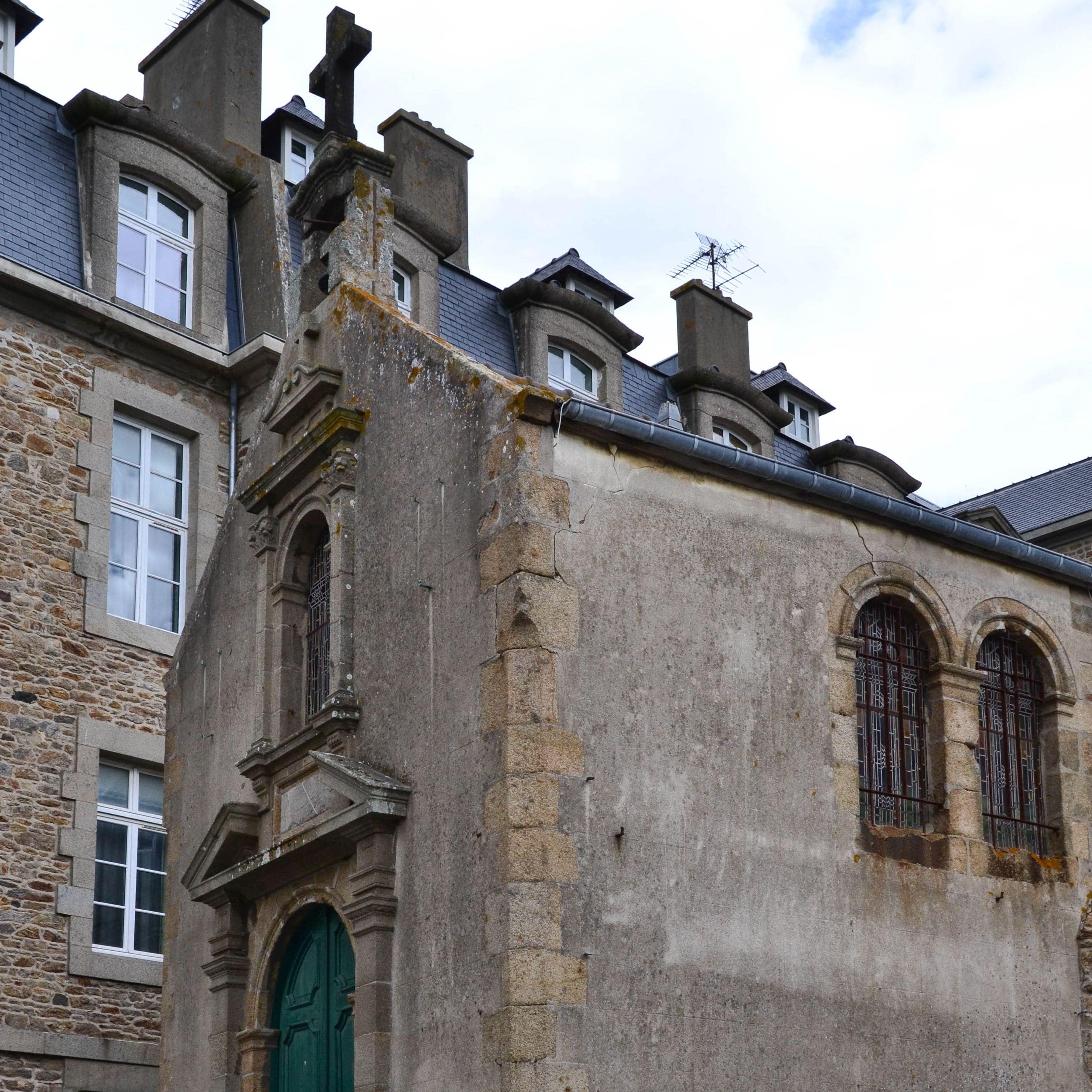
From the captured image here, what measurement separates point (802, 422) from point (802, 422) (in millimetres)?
36

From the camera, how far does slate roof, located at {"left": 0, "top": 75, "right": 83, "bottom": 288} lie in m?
15.2

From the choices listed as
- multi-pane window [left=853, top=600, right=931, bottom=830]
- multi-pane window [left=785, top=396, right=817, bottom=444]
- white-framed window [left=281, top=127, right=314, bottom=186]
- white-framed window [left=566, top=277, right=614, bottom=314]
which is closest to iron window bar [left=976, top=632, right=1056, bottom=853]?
multi-pane window [left=853, top=600, right=931, bottom=830]

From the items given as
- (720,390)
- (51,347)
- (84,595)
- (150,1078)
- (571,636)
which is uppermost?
(720,390)

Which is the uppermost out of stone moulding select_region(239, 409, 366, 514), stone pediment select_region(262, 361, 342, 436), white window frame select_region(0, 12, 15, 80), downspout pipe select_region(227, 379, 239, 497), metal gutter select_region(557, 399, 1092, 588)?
white window frame select_region(0, 12, 15, 80)

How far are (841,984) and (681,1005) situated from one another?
1.12 meters

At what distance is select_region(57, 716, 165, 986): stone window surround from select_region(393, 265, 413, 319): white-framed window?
5148 mm

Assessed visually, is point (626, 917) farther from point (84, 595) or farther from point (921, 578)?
point (84, 595)

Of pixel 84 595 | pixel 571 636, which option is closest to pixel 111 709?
pixel 84 595

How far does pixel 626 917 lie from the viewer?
349 inches

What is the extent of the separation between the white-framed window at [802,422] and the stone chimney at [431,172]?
558cm

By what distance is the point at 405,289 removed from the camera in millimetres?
17688

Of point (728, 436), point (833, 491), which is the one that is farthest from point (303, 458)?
point (728, 436)

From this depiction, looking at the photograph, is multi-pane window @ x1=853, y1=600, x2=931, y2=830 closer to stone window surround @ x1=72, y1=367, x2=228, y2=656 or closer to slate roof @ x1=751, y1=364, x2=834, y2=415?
stone window surround @ x1=72, y1=367, x2=228, y2=656

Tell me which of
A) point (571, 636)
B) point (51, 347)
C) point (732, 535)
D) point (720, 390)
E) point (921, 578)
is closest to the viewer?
point (571, 636)
